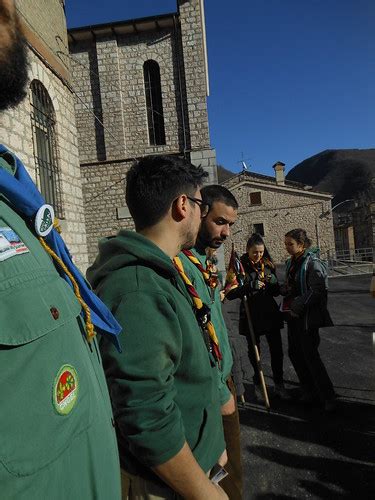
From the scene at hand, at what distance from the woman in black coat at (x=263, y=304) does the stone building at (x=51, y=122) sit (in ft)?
11.2

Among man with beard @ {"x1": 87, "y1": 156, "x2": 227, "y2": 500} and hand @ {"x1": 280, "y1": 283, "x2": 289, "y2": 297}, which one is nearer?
man with beard @ {"x1": 87, "y1": 156, "x2": 227, "y2": 500}

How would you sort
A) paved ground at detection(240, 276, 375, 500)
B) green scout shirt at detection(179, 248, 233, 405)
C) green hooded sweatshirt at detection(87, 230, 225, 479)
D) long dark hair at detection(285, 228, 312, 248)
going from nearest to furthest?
green hooded sweatshirt at detection(87, 230, 225, 479)
green scout shirt at detection(179, 248, 233, 405)
paved ground at detection(240, 276, 375, 500)
long dark hair at detection(285, 228, 312, 248)

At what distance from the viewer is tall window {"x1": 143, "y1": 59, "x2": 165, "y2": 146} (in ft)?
49.7

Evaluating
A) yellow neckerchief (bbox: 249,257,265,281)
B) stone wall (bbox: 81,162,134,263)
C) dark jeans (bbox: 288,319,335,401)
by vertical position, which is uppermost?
stone wall (bbox: 81,162,134,263)

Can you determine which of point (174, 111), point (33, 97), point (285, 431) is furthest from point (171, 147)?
point (285, 431)

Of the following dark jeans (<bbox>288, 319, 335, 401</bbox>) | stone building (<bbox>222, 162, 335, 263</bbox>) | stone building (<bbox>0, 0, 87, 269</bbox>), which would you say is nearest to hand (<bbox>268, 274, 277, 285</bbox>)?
dark jeans (<bbox>288, 319, 335, 401</bbox>)

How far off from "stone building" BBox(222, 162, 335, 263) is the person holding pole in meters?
33.2

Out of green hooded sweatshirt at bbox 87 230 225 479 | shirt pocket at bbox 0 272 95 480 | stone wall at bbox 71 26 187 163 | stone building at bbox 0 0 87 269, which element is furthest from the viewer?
stone wall at bbox 71 26 187 163

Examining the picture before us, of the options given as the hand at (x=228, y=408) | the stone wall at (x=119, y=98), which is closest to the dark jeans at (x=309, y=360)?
the hand at (x=228, y=408)

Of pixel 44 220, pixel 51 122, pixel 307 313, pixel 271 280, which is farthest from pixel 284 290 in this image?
pixel 51 122

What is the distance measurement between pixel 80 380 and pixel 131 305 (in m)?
0.48

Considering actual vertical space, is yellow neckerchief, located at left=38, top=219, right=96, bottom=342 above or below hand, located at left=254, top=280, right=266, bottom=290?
above

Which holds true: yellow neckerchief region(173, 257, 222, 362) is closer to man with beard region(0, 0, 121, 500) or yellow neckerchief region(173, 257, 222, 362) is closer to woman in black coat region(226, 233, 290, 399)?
man with beard region(0, 0, 121, 500)

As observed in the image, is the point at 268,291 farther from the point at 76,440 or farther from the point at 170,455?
the point at 76,440
